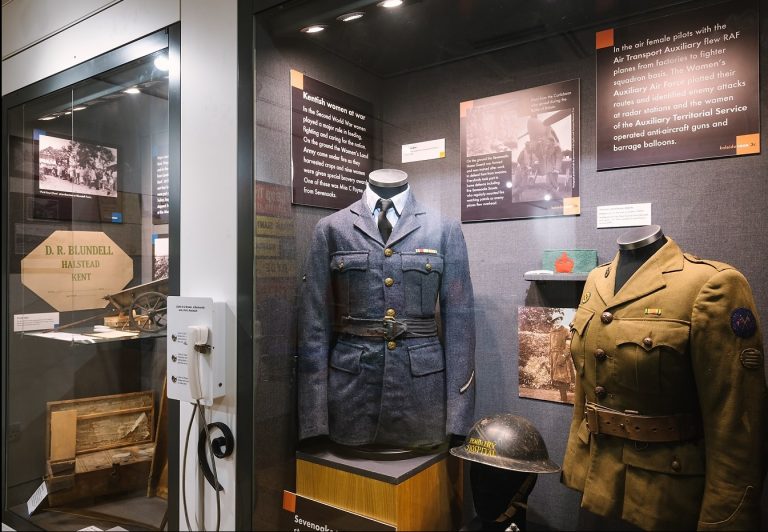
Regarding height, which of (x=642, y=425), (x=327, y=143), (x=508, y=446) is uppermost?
(x=327, y=143)

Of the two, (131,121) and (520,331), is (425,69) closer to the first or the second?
(520,331)

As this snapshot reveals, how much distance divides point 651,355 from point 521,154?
25.1 inches

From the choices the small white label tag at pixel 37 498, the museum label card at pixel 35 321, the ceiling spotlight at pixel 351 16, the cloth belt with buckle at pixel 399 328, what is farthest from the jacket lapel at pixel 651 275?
the small white label tag at pixel 37 498

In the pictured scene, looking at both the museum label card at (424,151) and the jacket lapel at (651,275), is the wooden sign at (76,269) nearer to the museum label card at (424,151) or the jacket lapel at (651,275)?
the museum label card at (424,151)

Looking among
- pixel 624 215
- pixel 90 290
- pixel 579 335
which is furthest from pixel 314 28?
pixel 90 290

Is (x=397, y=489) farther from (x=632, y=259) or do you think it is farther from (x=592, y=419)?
(x=632, y=259)

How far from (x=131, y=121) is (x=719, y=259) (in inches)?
84.2

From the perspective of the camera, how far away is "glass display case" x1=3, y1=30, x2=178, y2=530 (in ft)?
7.09

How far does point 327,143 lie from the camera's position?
68.9 inches

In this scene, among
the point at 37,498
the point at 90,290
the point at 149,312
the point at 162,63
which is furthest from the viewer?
the point at 37,498

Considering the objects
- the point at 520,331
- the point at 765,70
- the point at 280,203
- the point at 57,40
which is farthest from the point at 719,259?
the point at 57,40

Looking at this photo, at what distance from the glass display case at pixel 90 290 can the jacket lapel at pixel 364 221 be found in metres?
0.69

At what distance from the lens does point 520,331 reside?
164 cm

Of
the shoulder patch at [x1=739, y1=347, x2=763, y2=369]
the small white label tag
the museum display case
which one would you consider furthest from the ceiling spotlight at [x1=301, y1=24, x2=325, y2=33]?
the small white label tag
